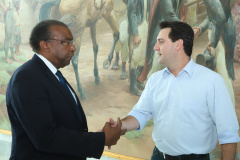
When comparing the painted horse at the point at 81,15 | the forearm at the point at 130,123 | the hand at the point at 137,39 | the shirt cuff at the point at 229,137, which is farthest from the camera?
the painted horse at the point at 81,15

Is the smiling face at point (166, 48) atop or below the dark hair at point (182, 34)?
below

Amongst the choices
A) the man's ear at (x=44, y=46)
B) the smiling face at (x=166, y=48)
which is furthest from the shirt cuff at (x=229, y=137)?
the man's ear at (x=44, y=46)

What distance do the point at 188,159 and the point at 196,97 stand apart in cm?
48

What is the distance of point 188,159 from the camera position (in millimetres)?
2023

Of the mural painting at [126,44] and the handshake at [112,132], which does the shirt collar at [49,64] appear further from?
the mural painting at [126,44]

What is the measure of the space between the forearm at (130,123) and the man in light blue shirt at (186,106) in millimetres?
Result: 219

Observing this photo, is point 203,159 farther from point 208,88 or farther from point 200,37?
point 200,37

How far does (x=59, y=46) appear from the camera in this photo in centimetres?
203

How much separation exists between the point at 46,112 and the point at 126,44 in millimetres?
2699

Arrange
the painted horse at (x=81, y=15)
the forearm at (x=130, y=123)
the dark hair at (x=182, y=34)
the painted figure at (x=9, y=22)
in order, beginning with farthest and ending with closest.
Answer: the painted figure at (x=9, y=22) < the painted horse at (x=81, y=15) < the forearm at (x=130, y=123) < the dark hair at (x=182, y=34)

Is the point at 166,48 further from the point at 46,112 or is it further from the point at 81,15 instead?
the point at 81,15

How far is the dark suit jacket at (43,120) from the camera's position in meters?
1.66

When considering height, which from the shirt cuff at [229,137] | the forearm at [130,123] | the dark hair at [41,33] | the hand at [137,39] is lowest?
the forearm at [130,123]

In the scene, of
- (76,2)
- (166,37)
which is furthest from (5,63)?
(166,37)
